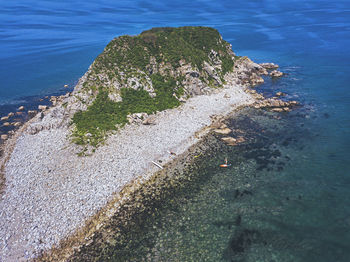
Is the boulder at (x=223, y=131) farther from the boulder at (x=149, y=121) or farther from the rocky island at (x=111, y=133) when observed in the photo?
the boulder at (x=149, y=121)

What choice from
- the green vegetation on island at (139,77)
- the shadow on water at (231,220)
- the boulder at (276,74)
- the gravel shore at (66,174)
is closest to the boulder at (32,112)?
the gravel shore at (66,174)

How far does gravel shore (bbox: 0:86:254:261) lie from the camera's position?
27.0 meters

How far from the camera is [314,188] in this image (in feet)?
102

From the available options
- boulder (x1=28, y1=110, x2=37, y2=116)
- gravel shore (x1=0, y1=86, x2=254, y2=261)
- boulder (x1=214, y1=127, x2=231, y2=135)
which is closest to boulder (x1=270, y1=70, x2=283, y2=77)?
gravel shore (x1=0, y1=86, x2=254, y2=261)

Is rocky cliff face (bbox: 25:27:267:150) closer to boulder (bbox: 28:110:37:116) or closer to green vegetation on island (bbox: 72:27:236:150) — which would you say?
green vegetation on island (bbox: 72:27:236:150)

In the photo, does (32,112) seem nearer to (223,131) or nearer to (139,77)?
(139,77)

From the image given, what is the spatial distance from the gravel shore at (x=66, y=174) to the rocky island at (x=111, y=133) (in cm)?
14

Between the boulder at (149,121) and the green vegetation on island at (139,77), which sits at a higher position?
the green vegetation on island at (139,77)

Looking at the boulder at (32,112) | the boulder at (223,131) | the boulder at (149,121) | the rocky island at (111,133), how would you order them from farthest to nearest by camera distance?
the boulder at (32,112) → the boulder at (149,121) → the boulder at (223,131) → the rocky island at (111,133)

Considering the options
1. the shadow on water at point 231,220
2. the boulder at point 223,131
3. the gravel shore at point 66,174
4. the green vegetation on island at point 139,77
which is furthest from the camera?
the green vegetation on island at point 139,77

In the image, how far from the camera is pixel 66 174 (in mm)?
35469

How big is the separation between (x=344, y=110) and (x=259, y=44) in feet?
326

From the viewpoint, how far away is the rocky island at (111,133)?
28.3m

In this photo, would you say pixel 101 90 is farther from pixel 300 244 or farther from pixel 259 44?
pixel 259 44
